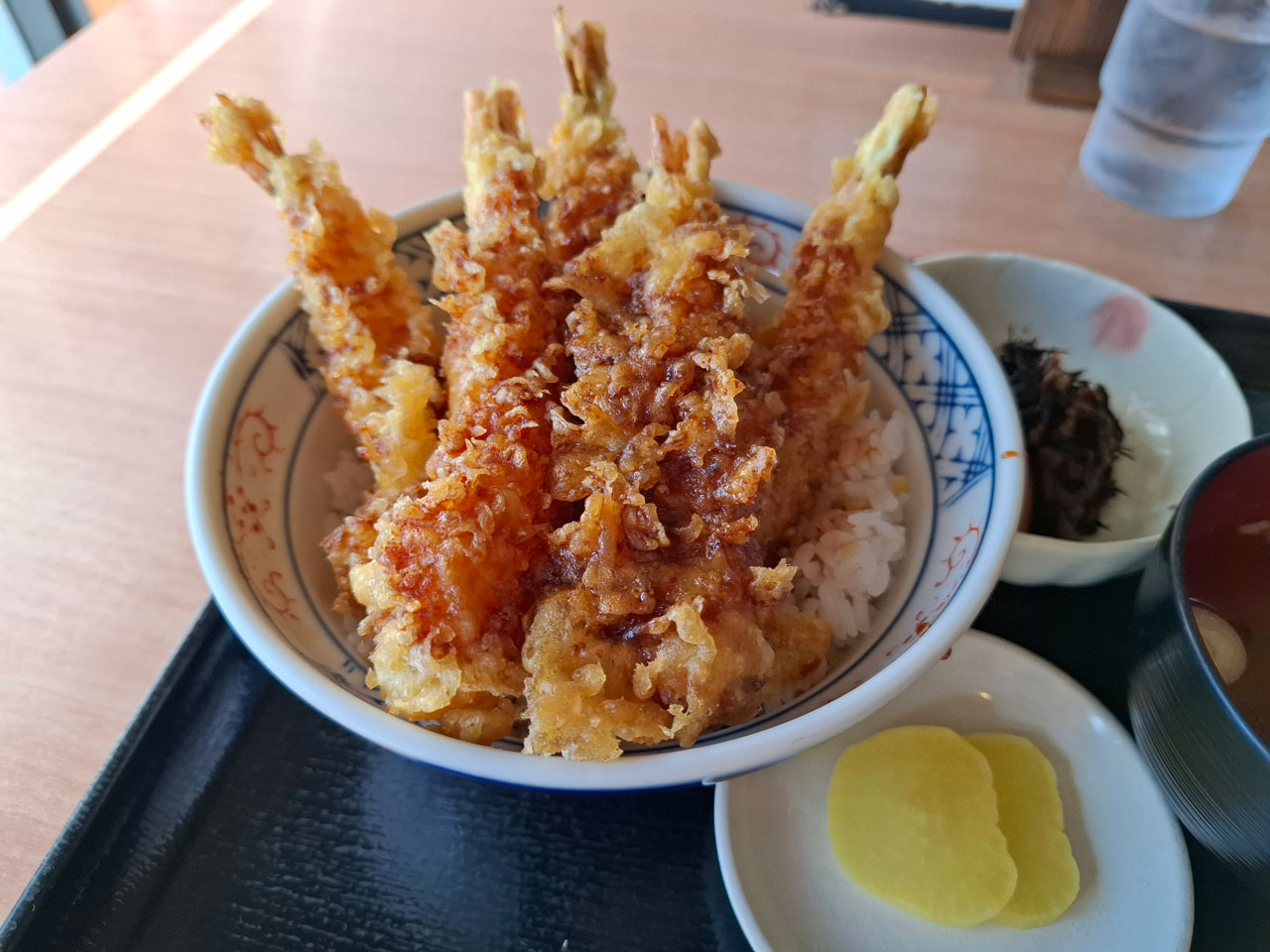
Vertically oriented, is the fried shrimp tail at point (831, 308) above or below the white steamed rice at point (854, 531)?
above

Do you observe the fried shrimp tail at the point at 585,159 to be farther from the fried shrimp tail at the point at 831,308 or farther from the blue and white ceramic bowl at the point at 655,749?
the fried shrimp tail at the point at 831,308

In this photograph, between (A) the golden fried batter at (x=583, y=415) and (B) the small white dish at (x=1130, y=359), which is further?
(B) the small white dish at (x=1130, y=359)

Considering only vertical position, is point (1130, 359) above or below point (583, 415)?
below

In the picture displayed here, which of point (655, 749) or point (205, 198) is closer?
point (655, 749)

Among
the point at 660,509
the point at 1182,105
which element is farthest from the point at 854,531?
the point at 1182,105

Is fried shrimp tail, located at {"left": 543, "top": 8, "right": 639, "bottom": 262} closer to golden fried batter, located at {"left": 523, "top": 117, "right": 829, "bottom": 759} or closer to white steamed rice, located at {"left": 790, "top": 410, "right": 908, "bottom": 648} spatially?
golden fried batter, located at {"left": 523, "top": 117, "right": 829, "bottom": 759}

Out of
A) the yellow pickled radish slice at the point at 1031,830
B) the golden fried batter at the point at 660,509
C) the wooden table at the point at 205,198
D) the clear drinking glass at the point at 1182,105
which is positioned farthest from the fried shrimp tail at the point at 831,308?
the clear drinking glass at the point at 1182,105

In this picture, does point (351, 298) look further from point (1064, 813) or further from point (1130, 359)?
point (1130, 359)

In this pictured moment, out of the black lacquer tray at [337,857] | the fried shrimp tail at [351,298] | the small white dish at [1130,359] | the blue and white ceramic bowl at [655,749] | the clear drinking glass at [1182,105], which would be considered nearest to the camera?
the blue and white ceramic bowl at [655,749]
